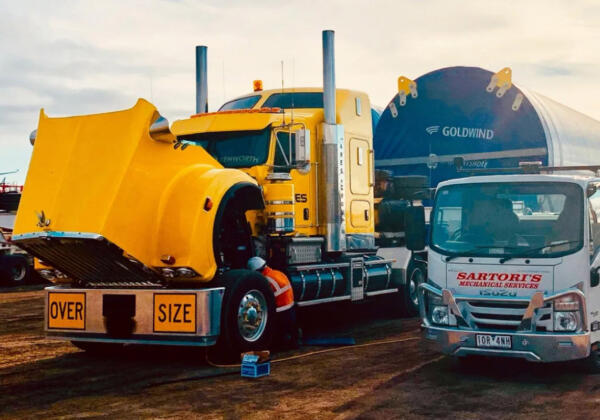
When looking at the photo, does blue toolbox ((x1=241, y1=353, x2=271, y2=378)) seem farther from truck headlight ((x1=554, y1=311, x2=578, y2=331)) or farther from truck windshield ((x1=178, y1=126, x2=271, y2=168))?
truck windshield ((x1=178, y1=126, x2=271, y2=168))

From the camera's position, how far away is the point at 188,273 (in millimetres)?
8711

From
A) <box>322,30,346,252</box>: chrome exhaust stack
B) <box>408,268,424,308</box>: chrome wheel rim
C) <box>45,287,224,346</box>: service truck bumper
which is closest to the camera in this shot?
<box>45,287,224,346</box>: service truck bumper

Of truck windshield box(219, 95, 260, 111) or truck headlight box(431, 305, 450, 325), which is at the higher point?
truck windshield box(219, 95, 260, 111)

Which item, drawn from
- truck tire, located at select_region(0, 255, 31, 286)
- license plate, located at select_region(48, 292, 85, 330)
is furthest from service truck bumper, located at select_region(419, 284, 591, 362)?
truck tire, located at select_region(0, 255, 31, 286)

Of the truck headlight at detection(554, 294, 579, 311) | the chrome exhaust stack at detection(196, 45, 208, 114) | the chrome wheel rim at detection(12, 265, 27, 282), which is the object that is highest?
the chrome exhaust stack at detection(196, 45, 208, 114)

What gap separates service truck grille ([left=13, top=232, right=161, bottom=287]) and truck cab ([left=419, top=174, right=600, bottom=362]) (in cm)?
313

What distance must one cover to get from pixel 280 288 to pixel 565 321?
11.6 feet

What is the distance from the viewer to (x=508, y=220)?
838cm

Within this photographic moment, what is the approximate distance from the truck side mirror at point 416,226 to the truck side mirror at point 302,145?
170cm

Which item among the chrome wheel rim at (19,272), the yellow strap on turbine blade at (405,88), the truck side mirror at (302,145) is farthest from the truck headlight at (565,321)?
the chrome wheel rim at (19,272)

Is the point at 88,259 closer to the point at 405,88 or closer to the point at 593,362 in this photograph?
the point at 593,362

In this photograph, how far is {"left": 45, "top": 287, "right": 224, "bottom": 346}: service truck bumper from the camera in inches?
339

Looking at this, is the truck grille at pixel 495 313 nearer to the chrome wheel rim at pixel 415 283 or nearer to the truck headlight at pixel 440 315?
the truck headlight at pixel 440 315

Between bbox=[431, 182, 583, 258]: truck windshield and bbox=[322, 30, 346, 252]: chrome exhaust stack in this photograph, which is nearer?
bbox=[431, 182, 583, 258]: truck windshield
